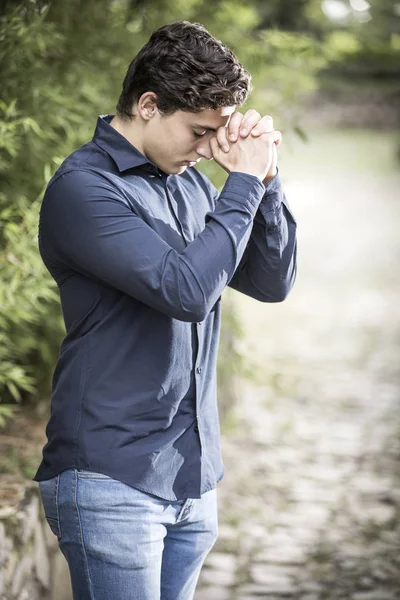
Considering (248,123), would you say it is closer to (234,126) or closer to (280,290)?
(234,126)

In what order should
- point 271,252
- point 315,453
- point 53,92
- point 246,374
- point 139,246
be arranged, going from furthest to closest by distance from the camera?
1. point 315,453
2. point 246,374
3. point 53,92
4. point 271,252
5. point 139,246

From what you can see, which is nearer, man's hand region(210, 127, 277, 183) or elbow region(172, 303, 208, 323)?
elbow region(172, 303, 208, 323)

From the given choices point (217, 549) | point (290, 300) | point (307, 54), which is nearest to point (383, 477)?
point (217, 549)

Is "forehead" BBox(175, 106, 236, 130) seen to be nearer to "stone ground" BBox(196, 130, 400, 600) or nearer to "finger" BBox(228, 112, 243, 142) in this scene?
"finger" BBox(228, 112, 243, 142)

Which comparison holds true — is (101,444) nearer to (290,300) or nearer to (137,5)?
(137,5)

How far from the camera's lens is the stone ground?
3.70m

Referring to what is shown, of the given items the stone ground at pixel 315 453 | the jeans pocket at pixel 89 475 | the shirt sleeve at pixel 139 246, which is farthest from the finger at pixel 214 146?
the stone ground at pixel 315 453

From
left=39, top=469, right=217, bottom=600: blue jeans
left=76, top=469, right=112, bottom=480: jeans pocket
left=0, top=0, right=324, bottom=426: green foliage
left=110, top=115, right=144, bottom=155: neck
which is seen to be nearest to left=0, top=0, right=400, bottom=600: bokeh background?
left=0, top=0, right=324, bottom=426: green foliage

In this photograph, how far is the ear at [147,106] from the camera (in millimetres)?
1746

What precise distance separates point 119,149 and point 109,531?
798 mm

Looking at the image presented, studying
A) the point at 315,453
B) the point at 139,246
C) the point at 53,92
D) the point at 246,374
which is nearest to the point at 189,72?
the point at 139,246

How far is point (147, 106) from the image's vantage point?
1.77 metres

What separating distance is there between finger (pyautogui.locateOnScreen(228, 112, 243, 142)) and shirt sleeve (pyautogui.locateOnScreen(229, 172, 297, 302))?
0.15 m

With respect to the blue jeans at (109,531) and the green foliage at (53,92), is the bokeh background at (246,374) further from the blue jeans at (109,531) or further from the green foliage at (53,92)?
the blue jeans at (109,531)
